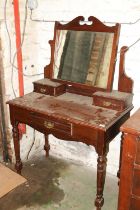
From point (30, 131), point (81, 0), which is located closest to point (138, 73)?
point (81, 0)

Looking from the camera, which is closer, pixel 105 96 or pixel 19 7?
pixel 105 96

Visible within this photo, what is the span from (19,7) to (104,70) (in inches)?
46.0

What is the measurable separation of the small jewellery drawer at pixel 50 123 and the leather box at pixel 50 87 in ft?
1.24

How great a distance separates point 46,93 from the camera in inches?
111

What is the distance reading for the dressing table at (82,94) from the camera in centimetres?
226

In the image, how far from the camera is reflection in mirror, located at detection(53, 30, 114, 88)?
2.60 m

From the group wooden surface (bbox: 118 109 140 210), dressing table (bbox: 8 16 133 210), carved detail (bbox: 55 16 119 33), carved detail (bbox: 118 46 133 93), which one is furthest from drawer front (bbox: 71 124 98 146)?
carved detail (bbox: 55 16 119 33)

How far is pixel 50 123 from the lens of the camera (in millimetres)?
2424

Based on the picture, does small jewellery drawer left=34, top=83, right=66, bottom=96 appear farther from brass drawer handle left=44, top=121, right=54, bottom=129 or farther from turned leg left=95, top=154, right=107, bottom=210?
turned leg left=95, top=154, right=107, bottom=210

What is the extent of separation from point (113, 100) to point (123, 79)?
33 cm

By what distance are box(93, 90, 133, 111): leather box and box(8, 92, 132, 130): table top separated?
42 millimetres

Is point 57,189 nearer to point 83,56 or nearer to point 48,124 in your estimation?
point 48,124

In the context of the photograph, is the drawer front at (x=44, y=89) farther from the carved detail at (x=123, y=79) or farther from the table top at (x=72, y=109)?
the carved detail at (x=123, y=79)

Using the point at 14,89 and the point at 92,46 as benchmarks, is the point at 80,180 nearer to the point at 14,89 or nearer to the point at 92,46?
the point at 14,89
